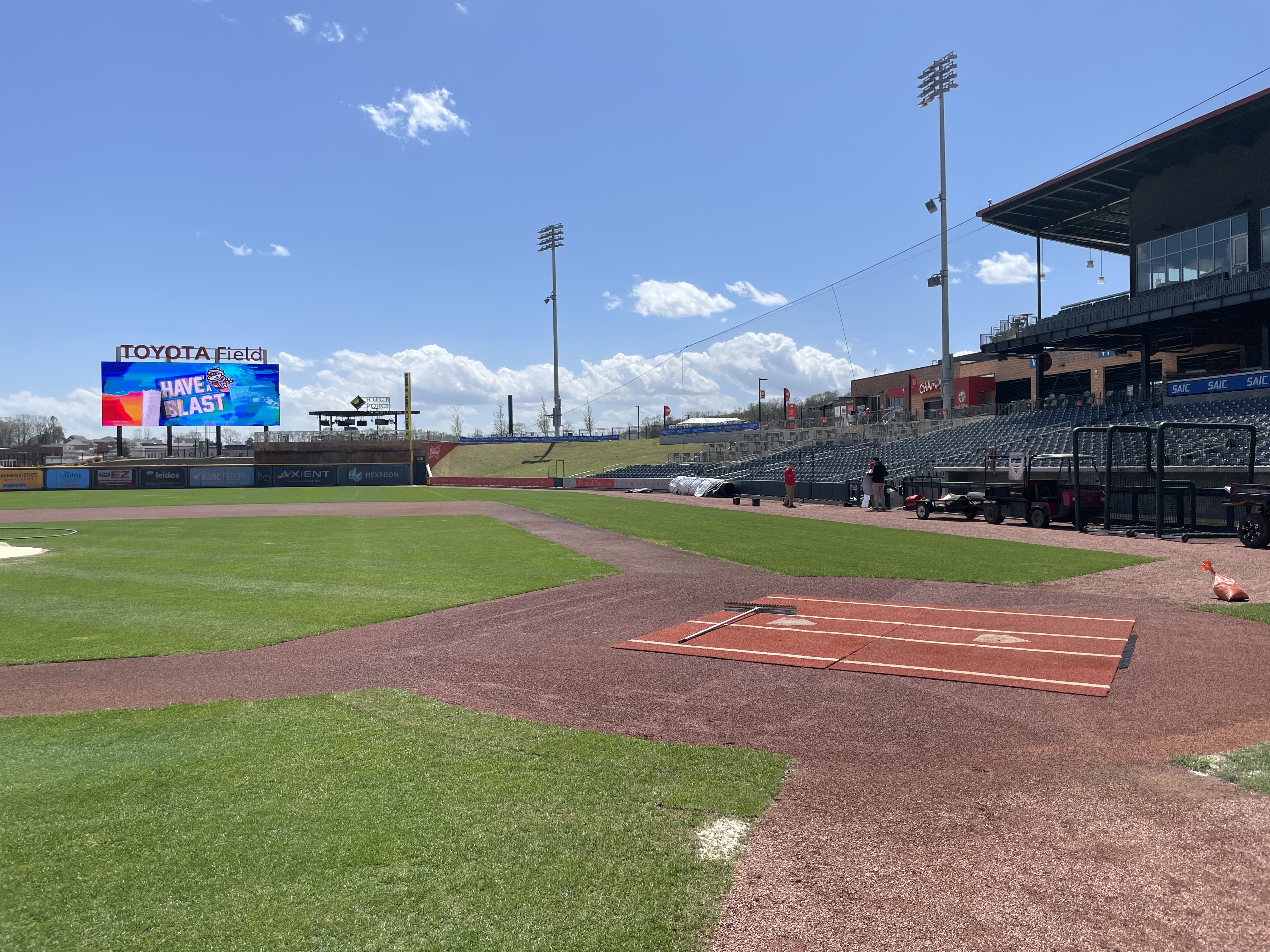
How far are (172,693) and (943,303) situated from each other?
1872 inches

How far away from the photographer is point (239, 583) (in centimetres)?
1383

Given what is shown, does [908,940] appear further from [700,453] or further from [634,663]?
[700,453]

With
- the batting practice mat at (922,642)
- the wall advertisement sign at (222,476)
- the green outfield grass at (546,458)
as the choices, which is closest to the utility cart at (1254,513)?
the batting practice mat at (922,642)

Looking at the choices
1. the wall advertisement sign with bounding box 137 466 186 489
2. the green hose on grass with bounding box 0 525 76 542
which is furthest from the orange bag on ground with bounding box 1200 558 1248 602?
the wall advertisement sign with bounding box 137 466 186 489

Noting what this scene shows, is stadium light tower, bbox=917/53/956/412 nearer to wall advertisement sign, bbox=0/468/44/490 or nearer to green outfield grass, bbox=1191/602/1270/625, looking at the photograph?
green outfield grass, bbox=1191/602/1270/625

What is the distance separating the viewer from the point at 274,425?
258 ft

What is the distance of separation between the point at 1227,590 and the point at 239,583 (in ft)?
53.3

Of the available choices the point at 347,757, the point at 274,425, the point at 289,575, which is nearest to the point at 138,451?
the point at 274,425

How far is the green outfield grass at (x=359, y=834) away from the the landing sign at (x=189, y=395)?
263ft

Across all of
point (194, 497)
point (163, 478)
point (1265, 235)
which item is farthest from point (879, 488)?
point (163, 478)

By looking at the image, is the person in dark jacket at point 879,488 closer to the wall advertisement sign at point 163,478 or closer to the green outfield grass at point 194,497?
the green outfield grass at point 194,497

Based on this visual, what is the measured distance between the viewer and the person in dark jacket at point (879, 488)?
3359 centimetres

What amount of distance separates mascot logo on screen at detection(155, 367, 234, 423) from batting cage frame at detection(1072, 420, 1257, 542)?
76.6 meters

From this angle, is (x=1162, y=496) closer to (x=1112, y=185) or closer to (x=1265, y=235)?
(x=1265, y=235)
